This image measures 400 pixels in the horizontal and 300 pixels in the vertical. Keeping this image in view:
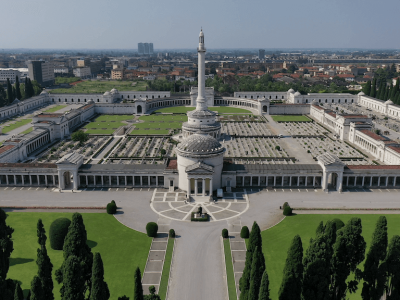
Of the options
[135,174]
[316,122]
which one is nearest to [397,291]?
[135,174]

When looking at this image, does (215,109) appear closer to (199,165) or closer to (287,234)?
(199,165)

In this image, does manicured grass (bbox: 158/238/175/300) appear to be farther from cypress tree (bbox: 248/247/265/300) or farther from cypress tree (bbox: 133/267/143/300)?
cypress tree (bbox: 248/247/265/300)

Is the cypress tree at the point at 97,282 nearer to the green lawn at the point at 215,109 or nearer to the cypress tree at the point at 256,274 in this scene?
the cypress tree at the point at 256,274

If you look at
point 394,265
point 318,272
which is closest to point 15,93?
point 318,272

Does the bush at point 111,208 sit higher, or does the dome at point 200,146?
the dome at point 200,146

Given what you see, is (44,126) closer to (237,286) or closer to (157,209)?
(157,209)

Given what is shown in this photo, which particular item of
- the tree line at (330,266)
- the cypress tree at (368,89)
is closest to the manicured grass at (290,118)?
the cypress tree at (368,89)

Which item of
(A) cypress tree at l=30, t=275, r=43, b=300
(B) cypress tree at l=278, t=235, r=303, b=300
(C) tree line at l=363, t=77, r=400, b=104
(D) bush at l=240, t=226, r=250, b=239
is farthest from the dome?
(C) tree line at l=363, t=77, r=400, b=104
